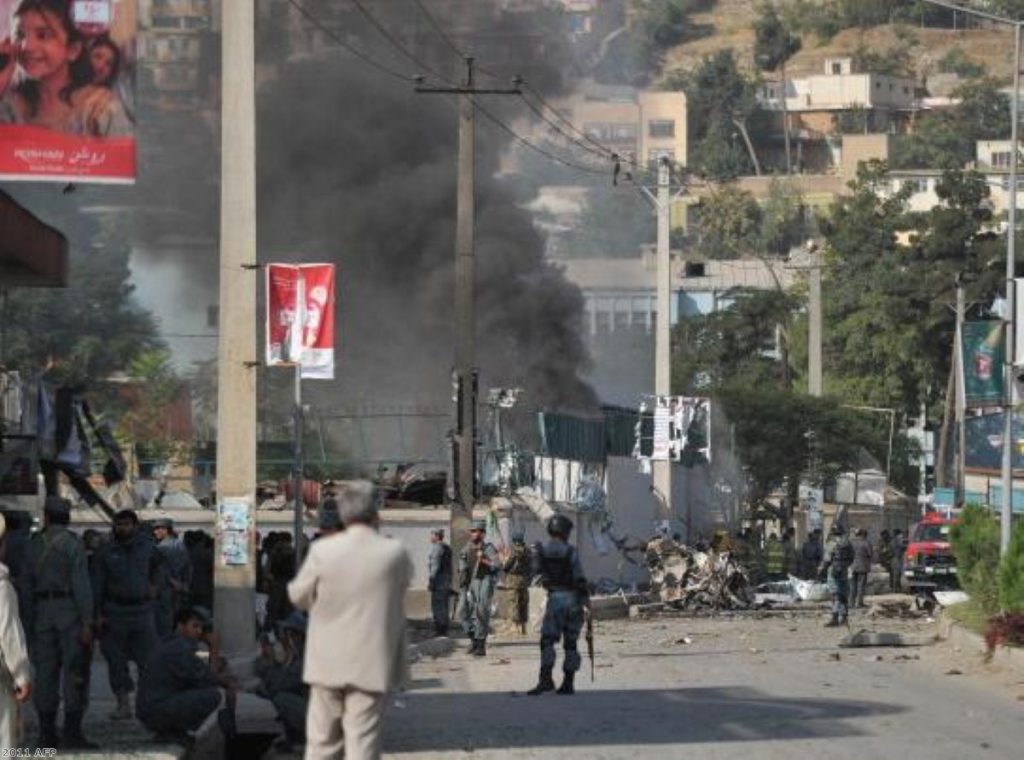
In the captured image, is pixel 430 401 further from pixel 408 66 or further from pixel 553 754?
pixel 553 754

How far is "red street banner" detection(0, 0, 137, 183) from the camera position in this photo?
17578mm

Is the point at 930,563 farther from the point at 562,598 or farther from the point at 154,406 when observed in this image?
the point at 154,406

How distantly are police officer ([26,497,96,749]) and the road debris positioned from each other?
1049 inches

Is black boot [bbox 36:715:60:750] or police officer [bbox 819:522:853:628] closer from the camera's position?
black boot [bbox 36:715:60:750]

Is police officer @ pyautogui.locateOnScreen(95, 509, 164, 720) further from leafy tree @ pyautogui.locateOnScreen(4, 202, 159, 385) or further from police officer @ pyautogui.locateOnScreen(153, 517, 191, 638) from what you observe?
leafy tree @ pyautogui.locateOnScreen(4, 202, 159, 385)

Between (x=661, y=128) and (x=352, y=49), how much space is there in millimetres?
118872

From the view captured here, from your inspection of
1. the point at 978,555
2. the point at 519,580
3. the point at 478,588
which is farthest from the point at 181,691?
the point at 519,580

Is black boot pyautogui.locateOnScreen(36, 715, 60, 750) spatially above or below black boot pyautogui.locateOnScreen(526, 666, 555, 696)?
above

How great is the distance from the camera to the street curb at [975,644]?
80.2ft

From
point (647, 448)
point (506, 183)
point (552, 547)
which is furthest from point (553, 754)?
point (506, 183)

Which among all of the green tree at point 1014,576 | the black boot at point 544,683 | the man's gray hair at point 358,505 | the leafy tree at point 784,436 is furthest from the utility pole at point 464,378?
the leafy tree at point 784,436

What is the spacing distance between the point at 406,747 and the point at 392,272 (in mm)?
45033

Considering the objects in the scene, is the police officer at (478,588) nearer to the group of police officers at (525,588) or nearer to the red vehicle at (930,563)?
the group of police officers at (525,588)

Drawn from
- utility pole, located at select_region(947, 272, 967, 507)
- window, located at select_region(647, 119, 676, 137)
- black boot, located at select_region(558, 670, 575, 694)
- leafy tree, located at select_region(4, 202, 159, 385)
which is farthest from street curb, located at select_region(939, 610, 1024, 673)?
window, located at select_region(647, 119, 676, 137)
